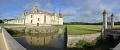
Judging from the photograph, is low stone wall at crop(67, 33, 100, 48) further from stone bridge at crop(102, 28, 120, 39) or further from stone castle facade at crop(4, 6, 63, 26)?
stone castle facade at crop(4, 6, 63, 26)

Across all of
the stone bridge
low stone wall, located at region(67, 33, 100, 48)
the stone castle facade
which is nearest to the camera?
low stone wall, located at region(67, 33, 100, 48)

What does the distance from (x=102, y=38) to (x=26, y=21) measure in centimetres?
3820

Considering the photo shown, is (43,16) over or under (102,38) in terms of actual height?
over

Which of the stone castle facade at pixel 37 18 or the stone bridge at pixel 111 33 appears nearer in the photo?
the stone bridge at pixel 111 33

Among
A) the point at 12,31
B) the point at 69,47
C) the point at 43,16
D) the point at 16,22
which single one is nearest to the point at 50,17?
the point at 43,16

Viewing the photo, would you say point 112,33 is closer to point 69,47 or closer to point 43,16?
point 69,47

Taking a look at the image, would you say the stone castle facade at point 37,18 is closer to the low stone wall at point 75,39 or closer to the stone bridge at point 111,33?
the stone bridge at point 111,33

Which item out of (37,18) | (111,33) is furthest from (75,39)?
(37,18)

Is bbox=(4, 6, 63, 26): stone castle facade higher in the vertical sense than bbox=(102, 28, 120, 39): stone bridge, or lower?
higher

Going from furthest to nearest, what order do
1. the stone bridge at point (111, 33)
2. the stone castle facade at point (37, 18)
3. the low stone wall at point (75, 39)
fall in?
the stone castle facade at point (37, 18)
the stone bridge at point (111, 33)
the low stone wall at point (75, 39)

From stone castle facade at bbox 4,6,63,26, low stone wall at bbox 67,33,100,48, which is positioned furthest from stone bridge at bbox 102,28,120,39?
stone castle facade at bbox 4,6,63,26

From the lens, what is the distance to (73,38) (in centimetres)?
1800

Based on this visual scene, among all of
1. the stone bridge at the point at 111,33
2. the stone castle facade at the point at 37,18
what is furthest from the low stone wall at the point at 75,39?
the stone castle facade at the point at 37,18

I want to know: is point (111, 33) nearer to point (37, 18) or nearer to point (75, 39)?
point (75, 39)
